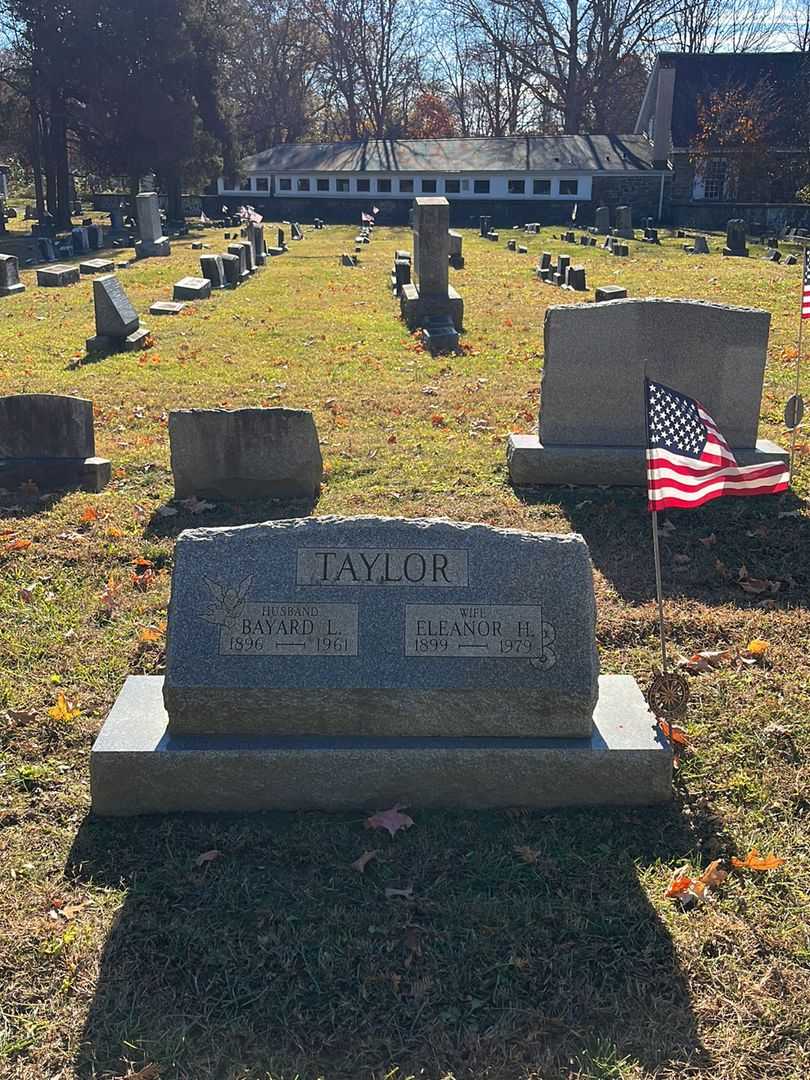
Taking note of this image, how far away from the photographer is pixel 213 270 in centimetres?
2367

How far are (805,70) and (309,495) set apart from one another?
54172mm

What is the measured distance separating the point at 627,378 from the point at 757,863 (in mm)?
5209

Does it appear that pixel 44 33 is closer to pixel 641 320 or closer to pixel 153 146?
pixel 153 146

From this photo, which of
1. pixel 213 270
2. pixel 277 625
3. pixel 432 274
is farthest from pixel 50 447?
pixel 213 270

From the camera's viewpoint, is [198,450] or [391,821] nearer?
[391,821]

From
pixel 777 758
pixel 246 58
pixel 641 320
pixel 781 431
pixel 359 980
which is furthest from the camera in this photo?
pixel 246 58

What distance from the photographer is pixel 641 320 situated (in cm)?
823

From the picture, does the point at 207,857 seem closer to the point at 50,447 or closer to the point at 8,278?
the point at 50,447

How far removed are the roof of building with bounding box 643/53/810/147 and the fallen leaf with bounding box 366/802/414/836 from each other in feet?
176

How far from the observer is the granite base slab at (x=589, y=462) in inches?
332

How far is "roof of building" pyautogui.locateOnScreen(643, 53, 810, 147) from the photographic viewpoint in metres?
51.2

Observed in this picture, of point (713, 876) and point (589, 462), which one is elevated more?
point (589, 462)

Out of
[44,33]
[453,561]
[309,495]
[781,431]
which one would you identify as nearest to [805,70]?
→ [44,33]

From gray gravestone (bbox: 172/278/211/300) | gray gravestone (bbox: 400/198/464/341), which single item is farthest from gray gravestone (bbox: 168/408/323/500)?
gray gravestone (bbox: 172/278/211/300)
